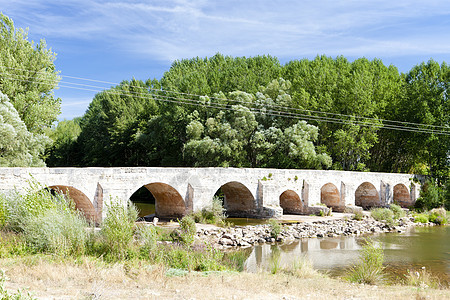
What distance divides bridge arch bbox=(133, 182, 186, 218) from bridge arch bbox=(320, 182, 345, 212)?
1229 cm

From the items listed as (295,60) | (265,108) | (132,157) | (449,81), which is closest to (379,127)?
(449,81)

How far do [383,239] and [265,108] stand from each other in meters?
18.5

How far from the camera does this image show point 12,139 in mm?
21312

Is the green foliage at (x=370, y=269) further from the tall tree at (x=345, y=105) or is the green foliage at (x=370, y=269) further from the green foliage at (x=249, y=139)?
the tall tree at (x=345, y=105)

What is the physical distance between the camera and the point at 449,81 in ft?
115

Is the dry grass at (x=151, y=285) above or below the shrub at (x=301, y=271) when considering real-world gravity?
above

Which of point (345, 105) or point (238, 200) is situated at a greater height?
point (345, 105)

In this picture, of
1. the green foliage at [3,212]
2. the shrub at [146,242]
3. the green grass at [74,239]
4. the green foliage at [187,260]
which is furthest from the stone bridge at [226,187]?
the green foliage at [187,260]

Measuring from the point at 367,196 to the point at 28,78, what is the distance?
26.5 m

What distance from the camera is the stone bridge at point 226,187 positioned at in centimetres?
1700

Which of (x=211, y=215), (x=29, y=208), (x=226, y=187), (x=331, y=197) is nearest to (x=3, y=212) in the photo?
(x=29, y=208)

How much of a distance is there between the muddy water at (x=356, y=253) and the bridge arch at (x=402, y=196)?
12.2 meters

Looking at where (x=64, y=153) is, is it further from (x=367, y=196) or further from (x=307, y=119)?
(x=367, y=196)

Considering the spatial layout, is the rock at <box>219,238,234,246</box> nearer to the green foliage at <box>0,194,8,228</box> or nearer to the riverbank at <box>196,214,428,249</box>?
the riverbank at <box>196,214,428,249</box>
